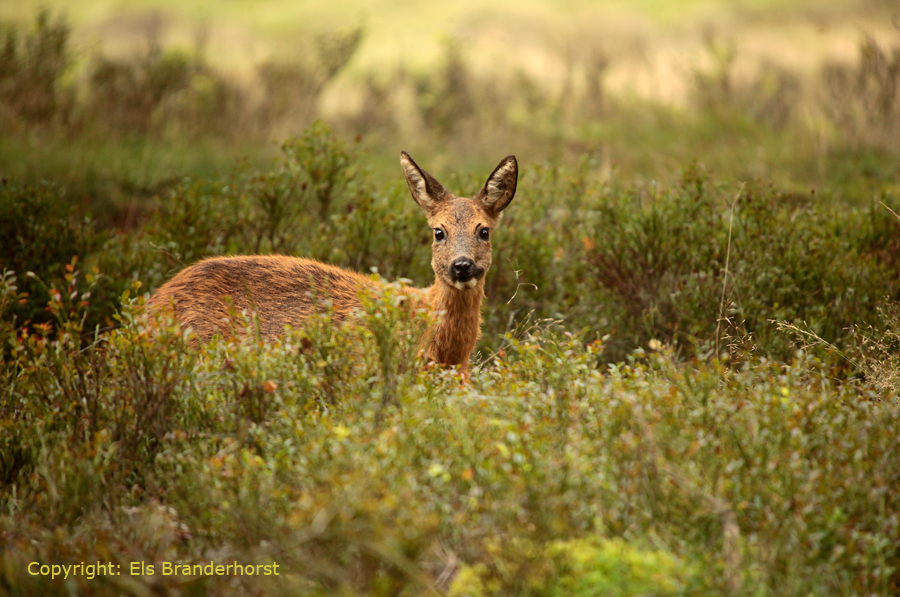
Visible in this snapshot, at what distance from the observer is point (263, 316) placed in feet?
19.6

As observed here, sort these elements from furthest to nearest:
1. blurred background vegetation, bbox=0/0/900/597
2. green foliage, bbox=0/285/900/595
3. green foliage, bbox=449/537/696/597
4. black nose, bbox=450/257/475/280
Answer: black nose, bbox=450/257/475/280
blurred background vegetation, bbox=0/0/900/597
green foliage, bbox=0/285/900/595
green foliage, bbox=449/537/696/597

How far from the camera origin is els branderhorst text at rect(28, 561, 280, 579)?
9.91 ft

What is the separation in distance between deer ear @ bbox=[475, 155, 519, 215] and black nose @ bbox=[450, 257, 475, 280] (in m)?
0.77

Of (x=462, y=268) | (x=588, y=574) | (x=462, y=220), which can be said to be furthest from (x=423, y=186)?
(x=588, y=574)

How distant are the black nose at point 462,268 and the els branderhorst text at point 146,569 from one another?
3.16 m

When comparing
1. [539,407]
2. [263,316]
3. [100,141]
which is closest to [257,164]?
[100,141]

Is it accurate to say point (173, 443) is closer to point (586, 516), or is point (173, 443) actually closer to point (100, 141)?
point (586, 516)

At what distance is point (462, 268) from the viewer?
5949 mm

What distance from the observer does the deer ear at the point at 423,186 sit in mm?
6477

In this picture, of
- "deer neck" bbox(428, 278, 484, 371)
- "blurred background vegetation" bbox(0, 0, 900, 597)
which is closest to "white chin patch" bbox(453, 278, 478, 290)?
"deer neck" bbox(428, 278, 484, 371)

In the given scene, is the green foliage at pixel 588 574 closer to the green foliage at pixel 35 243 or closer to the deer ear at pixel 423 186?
the deer ear at pixel 423 186

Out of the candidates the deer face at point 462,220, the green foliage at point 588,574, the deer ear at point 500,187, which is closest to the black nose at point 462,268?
the deer face at point 462,220

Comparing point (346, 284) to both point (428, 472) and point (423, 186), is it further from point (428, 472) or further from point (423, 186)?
point (428, 472)

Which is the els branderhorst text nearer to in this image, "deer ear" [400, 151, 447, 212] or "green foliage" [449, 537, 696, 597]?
"green foliage" [449, 537, 696, 597]
